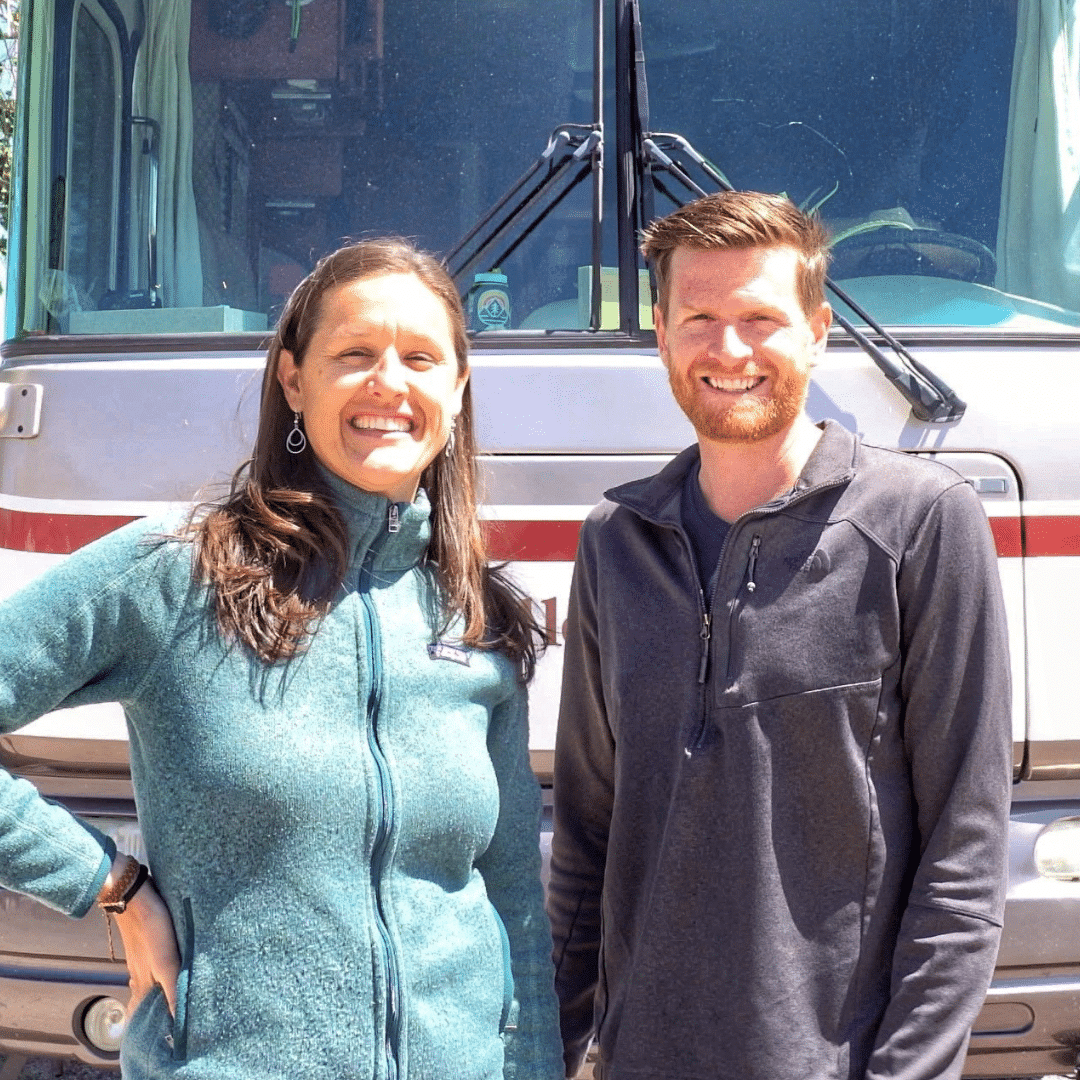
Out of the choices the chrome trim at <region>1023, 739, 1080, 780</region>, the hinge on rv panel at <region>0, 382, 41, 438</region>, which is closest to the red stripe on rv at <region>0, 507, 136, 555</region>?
the hinge on rv panel at <region>0, 382, 41, 438</region>

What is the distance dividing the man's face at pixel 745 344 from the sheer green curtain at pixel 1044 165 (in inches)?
53.9

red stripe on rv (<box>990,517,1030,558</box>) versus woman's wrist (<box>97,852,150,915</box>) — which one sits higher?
red stripe on rv (<box>990,517,1030,558</box>)

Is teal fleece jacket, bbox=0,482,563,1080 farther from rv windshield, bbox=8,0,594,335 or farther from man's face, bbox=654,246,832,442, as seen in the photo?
rv windshield, bbox=8,0,594,335

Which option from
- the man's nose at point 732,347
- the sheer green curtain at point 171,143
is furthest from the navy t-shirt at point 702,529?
the sheer green curtain at point 171,143

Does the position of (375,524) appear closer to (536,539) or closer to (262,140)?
(536,539)

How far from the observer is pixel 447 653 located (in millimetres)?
1830

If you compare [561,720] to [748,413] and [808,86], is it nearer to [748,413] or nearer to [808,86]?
[748,413]

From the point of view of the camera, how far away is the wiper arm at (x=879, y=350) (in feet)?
9.48

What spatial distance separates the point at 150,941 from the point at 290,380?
2.44ft

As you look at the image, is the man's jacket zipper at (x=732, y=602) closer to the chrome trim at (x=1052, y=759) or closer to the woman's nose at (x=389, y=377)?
the woman's nose at (x=389, y=377)

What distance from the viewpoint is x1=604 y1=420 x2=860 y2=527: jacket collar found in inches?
75.9

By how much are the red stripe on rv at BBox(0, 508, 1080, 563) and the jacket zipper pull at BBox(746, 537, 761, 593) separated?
3.27 feet

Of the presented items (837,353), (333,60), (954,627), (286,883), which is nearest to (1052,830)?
(837,353)

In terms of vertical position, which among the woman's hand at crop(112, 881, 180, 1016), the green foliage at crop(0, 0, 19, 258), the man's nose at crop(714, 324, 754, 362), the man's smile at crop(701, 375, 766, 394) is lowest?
the woman's hand at crop(112, 881, 180, 1016)
